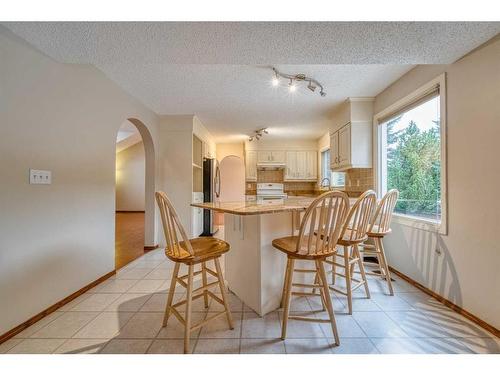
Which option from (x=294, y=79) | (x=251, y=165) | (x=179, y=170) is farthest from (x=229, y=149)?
(x=294, y=79)

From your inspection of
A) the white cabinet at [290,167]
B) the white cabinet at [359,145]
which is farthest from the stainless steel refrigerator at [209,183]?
the white cabinet at [359,145]

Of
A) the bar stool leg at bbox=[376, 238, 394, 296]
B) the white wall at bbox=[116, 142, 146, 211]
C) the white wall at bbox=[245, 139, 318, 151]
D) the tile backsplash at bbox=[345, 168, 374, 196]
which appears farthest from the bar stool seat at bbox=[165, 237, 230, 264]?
the white wall at bbox=[116, 142, 146, 211]

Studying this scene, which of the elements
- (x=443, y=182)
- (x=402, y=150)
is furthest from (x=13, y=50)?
(x=402, y=150)

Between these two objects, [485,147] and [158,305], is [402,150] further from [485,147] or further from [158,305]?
[158,305]

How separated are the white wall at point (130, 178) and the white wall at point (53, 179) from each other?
6904mm

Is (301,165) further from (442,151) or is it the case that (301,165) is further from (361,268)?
(361,268)

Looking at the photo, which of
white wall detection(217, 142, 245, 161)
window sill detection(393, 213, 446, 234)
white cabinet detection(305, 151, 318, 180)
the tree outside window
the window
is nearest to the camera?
window sill detection(393, 213, 446, 234)

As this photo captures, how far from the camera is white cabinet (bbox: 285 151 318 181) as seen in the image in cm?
574

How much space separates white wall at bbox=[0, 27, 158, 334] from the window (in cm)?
415

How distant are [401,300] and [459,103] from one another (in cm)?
181

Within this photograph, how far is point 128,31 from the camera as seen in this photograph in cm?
149

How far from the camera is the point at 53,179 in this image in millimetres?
1860

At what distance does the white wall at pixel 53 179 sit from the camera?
154cm

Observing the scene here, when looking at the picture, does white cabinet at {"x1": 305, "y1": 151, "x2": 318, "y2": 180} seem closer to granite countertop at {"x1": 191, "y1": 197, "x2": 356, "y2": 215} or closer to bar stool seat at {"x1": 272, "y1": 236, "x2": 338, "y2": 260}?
granite countertop at {"x1": 191, "y1": 197, "x2": 356, "y2": 215}
